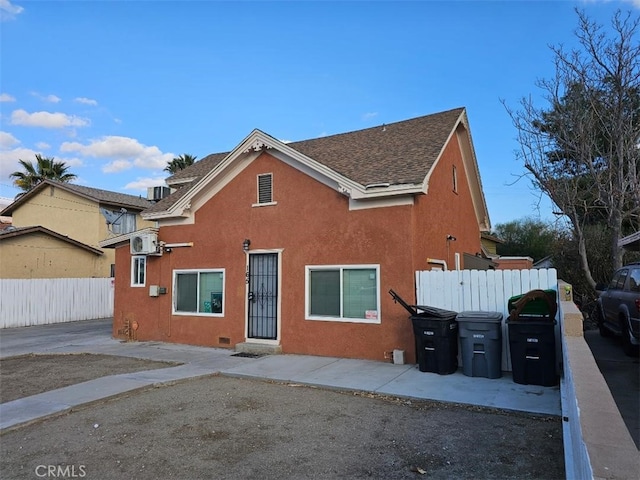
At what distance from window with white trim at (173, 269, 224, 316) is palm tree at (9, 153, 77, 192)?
1096 inches

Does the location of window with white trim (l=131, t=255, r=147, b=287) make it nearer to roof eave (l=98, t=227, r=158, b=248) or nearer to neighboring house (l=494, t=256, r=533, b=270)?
roof eave (l=98, t=227, r=158, b=248)

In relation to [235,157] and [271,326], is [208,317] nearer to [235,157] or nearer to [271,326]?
[271,326]

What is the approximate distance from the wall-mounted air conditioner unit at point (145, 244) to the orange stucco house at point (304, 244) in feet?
0.10

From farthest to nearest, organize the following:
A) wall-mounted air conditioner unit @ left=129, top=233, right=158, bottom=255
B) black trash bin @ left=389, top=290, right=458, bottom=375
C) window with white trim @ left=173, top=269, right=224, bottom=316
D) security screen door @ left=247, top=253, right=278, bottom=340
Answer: wall-mounted air conditioner unit @ left=129, top=233, right=158, bottom=255, window with white trim @ left=173, top=269, right=224, bottom=316, security screen door @ left=247, top=253, right=278, bottom=340, black trash bin @ left=389, top=290, right=458, bottom=375

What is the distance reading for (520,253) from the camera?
3681 cm

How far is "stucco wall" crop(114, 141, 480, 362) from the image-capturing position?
9.38m

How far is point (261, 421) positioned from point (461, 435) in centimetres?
253

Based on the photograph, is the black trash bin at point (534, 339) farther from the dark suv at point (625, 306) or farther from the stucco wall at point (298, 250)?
the dark suv at point (625, 306)

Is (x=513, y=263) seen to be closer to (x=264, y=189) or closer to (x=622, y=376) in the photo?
(x=622, y=376)

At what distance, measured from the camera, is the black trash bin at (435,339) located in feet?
26.4

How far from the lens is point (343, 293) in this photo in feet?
32.9

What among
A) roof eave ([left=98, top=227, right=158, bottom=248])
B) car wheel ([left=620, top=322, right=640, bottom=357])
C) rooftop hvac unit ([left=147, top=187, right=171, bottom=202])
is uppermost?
rooftop hvac unit ([left=147, top=187, right=171, bottom=202])

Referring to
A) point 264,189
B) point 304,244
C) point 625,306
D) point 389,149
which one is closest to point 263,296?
point 304,244

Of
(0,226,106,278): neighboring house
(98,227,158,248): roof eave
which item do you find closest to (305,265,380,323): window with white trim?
(98,227,158,248): roof eave
